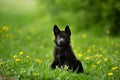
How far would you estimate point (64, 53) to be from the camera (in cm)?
942

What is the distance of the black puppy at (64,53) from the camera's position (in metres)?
9.34

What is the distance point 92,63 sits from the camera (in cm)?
1121

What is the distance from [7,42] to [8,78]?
23.7 ft

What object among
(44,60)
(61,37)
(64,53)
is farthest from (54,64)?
(44,60)

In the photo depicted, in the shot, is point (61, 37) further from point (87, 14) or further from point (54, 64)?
point (87, 14)

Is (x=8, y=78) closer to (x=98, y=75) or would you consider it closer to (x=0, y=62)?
(x=0, y=62)

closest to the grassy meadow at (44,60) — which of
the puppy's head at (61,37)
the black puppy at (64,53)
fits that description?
the black puppy at (64,53)

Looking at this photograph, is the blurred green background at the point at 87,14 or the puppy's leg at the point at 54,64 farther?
the blurred green background at the point at 87,14

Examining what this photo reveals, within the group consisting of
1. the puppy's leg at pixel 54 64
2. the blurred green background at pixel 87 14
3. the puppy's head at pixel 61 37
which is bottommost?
the puppy's leg at pixel 54 64

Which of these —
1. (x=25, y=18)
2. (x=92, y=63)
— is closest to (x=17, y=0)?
(x=25, y=18)

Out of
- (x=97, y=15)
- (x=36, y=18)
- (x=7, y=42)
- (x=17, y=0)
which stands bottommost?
(x=7, y=42)

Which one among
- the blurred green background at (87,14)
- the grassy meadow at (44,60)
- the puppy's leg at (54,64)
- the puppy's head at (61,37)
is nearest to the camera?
the grassy meadow at (44,60)

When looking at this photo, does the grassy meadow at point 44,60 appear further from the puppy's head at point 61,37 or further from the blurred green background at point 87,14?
the blurred green background at point 87,14

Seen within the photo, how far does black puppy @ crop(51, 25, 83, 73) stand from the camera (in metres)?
9.34
